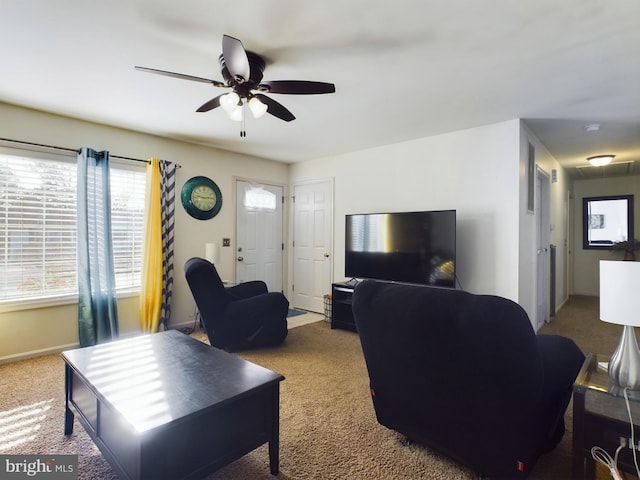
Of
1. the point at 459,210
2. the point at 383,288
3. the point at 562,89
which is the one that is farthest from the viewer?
the point at 459,210

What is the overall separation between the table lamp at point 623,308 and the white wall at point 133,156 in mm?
4182

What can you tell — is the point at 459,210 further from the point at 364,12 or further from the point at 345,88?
the point at 364,12

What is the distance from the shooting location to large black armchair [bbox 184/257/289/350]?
10.6 ft

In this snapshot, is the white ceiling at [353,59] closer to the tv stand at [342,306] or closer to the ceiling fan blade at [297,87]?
the ceiling fan blade at [297,87]

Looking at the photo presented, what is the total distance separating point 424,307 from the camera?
1504 millimetres

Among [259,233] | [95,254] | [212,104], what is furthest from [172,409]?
[259,233]

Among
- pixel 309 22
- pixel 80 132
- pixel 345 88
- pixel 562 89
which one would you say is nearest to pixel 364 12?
pixel 309 22

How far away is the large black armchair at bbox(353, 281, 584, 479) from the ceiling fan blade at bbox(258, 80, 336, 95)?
4.33 feet

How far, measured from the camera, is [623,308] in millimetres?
1393

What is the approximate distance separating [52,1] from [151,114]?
1.68 metres

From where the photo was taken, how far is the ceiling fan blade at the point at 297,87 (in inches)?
86.7

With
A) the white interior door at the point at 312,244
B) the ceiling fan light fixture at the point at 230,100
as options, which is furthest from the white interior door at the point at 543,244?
the ceiling fan light fixture at the point at 230,100

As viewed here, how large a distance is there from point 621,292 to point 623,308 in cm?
6

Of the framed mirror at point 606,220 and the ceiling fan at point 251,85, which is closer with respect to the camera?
the ceiling fan at point 251,85
